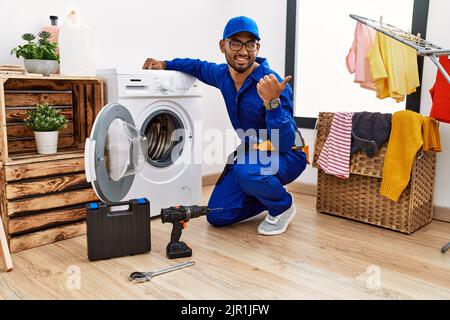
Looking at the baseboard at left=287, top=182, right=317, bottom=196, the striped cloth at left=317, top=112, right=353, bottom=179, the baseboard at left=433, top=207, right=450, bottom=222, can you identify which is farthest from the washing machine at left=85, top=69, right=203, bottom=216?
the baseboard at left=433, top=207, right=450, bottom=222

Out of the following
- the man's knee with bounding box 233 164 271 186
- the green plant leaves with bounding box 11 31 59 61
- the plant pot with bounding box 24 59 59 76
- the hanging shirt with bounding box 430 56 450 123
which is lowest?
the man's knee with bounding box 233 164 271 186

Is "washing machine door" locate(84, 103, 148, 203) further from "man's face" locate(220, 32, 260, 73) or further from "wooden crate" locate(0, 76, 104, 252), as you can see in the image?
"man's face" locate(220, 32, 260, 73)

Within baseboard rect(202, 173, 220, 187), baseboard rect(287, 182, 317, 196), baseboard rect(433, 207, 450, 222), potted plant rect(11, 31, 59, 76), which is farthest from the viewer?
baseboard rect(202, 173, 220, 187)

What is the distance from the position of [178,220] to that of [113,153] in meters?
0.42

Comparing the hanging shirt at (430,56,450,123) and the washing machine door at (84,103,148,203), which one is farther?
the hanging shirt at (430,56,450,123)

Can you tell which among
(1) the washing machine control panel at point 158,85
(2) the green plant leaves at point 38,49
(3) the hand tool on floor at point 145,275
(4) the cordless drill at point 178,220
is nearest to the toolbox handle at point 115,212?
(4) the cordless drill at point 178,220

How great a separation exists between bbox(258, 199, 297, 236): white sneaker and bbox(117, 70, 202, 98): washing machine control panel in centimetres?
90

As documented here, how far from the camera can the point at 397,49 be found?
242cm

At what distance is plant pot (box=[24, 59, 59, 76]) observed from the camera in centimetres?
207

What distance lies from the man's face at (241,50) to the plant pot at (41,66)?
880 millimetres

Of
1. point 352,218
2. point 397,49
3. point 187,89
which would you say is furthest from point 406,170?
point 187,89

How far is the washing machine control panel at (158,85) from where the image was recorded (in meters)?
2.23

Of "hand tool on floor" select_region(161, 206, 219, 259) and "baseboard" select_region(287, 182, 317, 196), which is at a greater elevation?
"hand tool on floor" select_region(161, 206, 219, 259)

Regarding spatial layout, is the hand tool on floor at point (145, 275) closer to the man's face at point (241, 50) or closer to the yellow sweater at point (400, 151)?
the man's face at point (241, 50)
